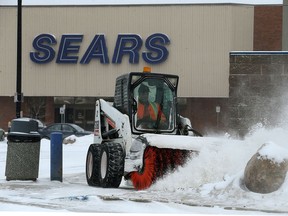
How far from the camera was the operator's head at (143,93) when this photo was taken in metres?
14.2

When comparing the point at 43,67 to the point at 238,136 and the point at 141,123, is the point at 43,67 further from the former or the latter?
the point at 141,123

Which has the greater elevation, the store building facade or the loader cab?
the store building facade

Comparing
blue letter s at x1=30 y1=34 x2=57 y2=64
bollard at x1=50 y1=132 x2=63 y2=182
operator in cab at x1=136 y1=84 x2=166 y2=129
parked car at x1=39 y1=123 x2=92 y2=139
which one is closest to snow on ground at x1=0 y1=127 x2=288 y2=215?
bollard at x1=50 y1=132 x2=63 y2=182

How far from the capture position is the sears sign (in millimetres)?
55375

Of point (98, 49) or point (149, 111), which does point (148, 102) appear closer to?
point (149, 111)

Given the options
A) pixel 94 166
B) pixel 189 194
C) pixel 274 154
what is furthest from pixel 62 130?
pixel 274 154

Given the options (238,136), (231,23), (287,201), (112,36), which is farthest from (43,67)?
(287,201)

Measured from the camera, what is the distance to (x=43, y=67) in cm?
5681

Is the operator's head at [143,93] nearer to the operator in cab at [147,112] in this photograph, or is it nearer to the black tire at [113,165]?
the operator in cab at [147,112]

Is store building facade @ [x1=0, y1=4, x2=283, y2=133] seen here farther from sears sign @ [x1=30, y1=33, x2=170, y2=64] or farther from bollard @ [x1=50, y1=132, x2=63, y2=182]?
bollard @ [x1=50, y1=132, x2=63, y2=182]

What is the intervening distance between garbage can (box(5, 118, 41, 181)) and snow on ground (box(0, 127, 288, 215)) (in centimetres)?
26

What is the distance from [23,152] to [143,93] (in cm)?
283

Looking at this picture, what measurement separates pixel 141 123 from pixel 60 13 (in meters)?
44.3

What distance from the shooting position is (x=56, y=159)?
15.5 meters
